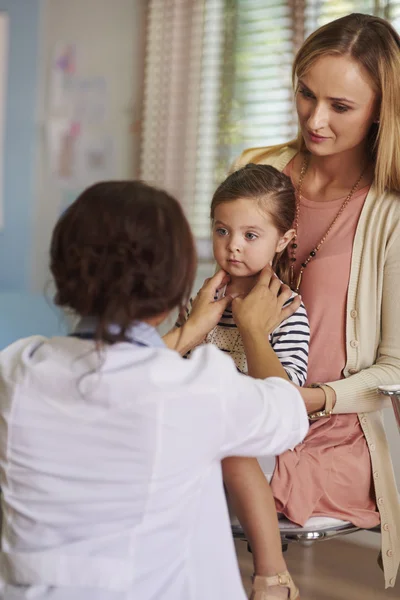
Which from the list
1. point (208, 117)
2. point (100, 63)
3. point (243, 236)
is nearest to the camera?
point (243, 236)

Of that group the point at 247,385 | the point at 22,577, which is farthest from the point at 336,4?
the point at 22,577

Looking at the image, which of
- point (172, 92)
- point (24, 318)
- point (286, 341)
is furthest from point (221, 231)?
point (172, 92)

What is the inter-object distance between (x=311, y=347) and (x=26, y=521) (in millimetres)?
885

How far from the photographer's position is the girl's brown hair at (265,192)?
68.3 inches

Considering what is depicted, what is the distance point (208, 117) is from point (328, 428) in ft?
7.74

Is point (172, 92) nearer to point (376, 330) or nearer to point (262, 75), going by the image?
point (262, 75)

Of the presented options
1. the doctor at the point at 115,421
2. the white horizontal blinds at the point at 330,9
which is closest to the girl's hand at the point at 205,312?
the doctor at the point at 115,421

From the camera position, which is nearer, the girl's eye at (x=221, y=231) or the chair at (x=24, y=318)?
the girl's eye at (x=221, y=231)

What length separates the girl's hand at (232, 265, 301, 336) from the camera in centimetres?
161

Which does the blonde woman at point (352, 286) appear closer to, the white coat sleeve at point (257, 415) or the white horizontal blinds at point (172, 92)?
the white coat sleeve at point (257, 415)

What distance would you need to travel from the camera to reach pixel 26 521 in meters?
1.13

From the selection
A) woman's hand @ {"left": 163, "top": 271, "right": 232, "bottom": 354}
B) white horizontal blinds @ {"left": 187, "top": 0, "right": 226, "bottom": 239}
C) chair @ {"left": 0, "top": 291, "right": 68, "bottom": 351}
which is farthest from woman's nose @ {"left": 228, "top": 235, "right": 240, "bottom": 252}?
white horizontal blinds @ {"left": 187, "top": 0, "right": 226, "bottom": 239}

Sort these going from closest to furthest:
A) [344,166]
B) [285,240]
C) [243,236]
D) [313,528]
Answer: [313,528]
[243,236]
[285,240]
[344,166]

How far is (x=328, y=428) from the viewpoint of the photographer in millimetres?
1747
